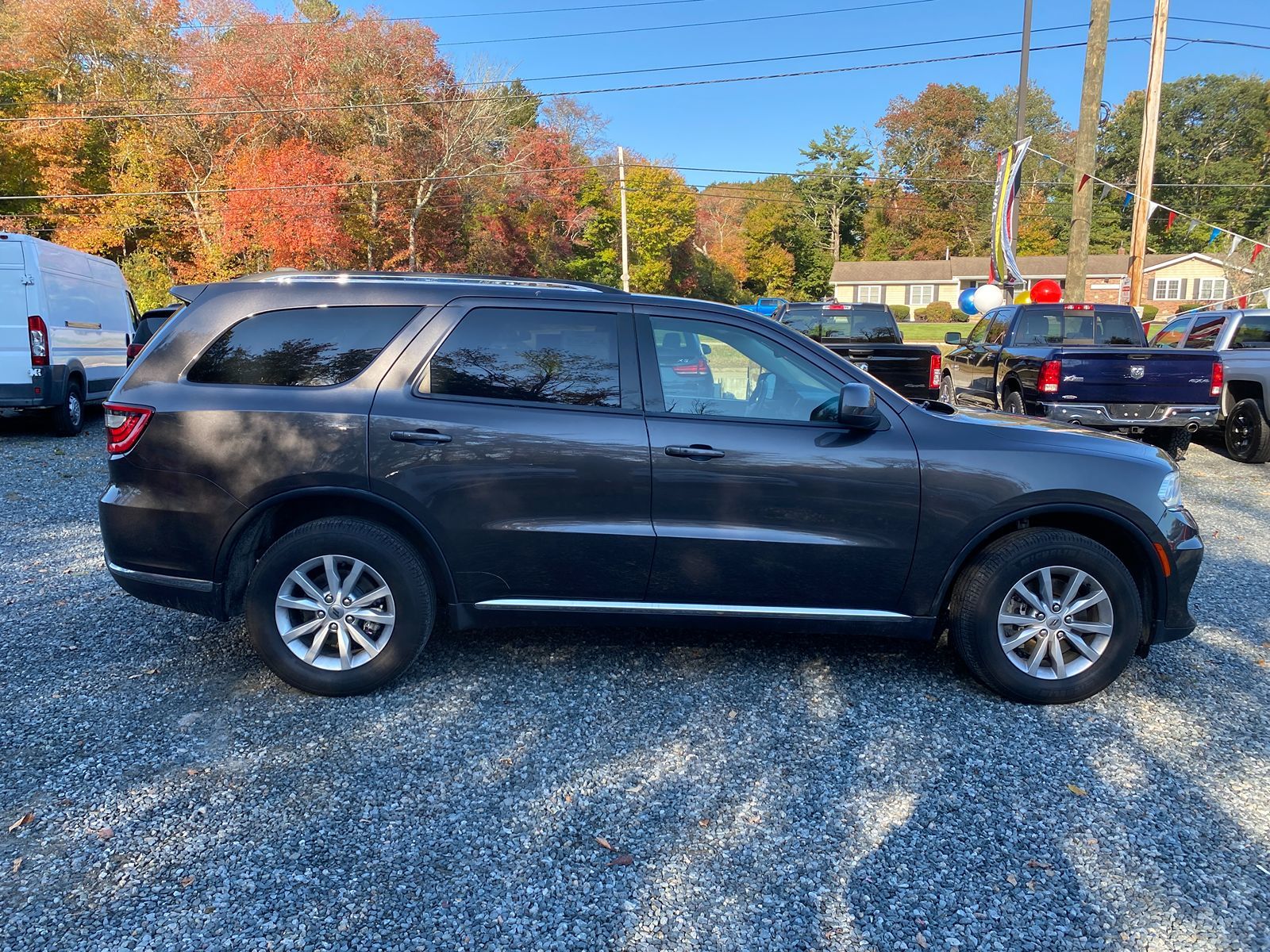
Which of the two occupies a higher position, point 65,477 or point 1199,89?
point 1199,89

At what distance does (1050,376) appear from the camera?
873 cm

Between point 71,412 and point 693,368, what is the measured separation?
10.6 metres

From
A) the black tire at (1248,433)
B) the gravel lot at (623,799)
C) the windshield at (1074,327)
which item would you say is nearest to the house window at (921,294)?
the windshield at (1074,327)

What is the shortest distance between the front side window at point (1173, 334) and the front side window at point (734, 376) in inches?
411

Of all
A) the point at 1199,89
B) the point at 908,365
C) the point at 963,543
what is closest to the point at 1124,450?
the point at 963,543

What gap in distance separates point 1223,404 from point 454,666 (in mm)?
10744

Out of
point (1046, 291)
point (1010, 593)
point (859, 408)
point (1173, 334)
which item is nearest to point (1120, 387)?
point (1173, 334)

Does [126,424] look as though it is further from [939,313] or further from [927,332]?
[939,313]

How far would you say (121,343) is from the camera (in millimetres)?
12938

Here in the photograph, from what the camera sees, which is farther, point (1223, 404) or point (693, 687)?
point (1223, 404)

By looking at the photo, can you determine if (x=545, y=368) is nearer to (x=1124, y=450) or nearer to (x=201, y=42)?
(x=1124, y=450)

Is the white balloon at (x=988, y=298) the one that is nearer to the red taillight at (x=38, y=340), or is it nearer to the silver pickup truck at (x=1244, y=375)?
the silver pickup truck at (x=1244, y=375)

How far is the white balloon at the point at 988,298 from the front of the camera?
18.4 m

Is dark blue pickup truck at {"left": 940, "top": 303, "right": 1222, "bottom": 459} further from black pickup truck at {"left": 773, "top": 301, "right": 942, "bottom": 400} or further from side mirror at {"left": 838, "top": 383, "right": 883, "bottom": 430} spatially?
side mirror at {"left": 838, "top": 383, "right": 883, "bottom": 430}
